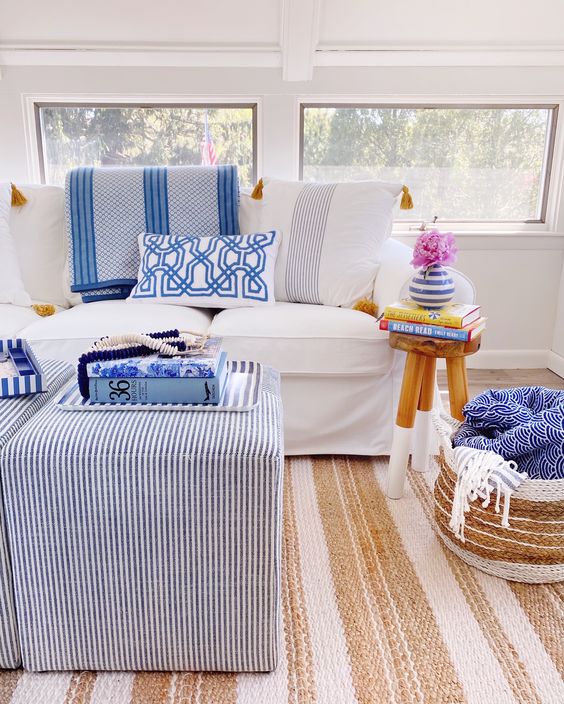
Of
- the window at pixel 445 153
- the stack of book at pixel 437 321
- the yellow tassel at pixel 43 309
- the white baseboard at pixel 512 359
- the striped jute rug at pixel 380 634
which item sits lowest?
the striped jute rug at pixel 380 634

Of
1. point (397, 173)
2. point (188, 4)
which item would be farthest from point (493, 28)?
point (188, 4)

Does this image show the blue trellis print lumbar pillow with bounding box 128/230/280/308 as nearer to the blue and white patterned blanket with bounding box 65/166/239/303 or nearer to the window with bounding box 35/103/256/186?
the blue and white patterned blanket with bounding box 65/166/239/303

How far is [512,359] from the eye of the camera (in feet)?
10.6

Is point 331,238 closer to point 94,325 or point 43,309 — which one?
point 94,325

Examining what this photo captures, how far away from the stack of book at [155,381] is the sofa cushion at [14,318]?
0.90 metres

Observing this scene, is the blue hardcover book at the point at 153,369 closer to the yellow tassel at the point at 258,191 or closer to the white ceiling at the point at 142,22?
the yellow tassel at the point at 258,191

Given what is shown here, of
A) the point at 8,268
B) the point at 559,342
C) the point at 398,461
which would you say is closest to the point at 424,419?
the point at 398,461

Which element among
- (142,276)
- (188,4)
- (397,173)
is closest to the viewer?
(142,276)

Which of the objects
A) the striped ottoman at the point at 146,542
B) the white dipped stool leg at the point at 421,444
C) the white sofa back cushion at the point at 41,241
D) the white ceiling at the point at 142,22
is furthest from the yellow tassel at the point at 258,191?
the striped ottoman at the point at 146,542

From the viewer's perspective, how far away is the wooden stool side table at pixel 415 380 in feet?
5.83

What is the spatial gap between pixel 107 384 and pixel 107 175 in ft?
4.79

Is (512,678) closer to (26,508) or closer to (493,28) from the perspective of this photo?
(26,508)

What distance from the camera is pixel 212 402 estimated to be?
1264 millimetres

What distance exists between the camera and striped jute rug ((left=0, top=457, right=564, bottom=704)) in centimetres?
117
